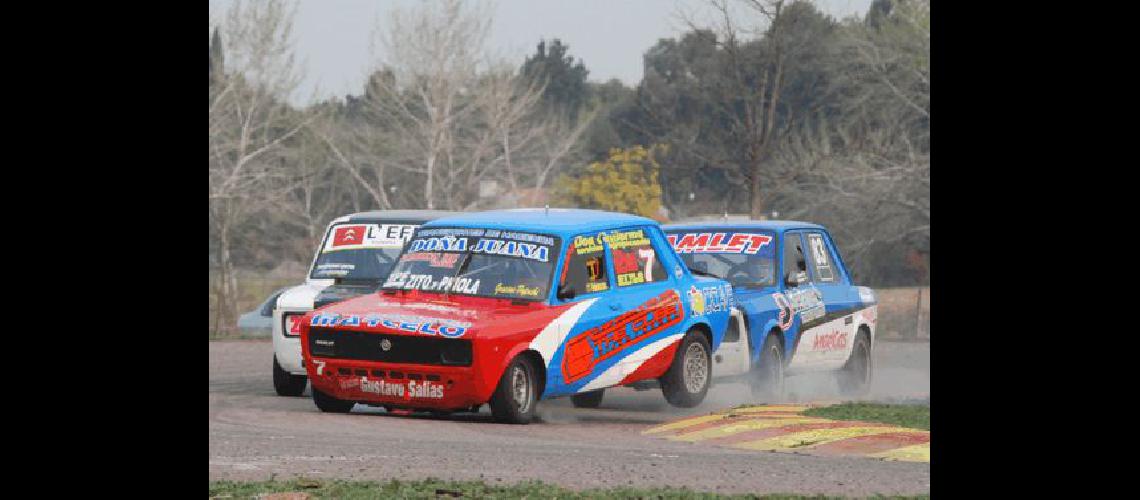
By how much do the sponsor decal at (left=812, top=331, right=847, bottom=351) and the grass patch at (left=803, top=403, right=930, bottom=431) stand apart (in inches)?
79.4

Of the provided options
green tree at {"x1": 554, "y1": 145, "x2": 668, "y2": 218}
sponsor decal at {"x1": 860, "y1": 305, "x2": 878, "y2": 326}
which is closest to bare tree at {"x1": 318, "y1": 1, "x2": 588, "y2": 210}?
green tree at {"x1": 554, "y1": 145, "x2": 668, "y2": 218}

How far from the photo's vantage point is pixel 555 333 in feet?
45.3

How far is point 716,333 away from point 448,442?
425 cm

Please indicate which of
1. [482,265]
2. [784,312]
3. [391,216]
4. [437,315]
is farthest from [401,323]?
[784,312]

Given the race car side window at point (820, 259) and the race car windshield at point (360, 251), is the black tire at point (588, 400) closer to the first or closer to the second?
the race car windshield at point (360, 251)

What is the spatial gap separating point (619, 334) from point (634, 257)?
0.93m

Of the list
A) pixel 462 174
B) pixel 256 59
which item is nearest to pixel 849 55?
pixel 462 174

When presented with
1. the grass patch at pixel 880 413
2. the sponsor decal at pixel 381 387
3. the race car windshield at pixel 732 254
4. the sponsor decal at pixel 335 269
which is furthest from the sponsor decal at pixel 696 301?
the sponsor decal at pixel 335 269

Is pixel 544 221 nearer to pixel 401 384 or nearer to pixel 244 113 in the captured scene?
pixel 401 384
